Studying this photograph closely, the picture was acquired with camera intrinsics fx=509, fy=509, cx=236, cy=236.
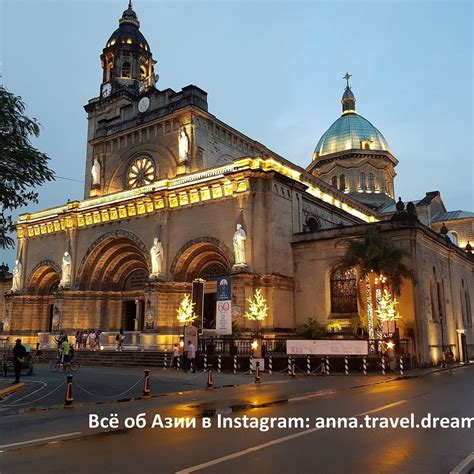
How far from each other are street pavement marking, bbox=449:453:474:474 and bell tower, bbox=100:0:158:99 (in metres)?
50.6

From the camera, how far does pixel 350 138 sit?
65.1m

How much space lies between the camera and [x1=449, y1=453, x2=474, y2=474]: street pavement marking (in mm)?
6363

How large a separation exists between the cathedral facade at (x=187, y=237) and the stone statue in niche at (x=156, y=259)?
3.3 inches

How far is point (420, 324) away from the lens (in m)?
30.5

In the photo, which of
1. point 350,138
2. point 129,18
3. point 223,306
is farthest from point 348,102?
point 223,306

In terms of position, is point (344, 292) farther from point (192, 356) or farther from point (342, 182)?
point (342, 182)

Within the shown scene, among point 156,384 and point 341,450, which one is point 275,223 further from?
point 341,450

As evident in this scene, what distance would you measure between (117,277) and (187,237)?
10674mm

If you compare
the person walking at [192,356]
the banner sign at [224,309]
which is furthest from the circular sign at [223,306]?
the person walking at [192,356]

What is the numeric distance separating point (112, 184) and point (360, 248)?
87.8 ft

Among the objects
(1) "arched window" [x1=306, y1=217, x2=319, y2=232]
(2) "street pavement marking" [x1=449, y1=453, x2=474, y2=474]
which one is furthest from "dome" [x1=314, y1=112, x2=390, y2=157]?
(2) "street pavement marking" [x1=449, y1=453, x2=474, y2=474]

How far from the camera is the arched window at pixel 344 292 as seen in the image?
113 feet

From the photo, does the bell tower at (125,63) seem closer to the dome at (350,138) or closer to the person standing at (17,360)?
the dome at (350,138)

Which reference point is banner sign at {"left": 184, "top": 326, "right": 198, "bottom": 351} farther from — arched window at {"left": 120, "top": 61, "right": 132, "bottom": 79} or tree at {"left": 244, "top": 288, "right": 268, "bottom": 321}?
arched window at {"left": 120, "top": 61, "right": 132, "bottom": 79}
